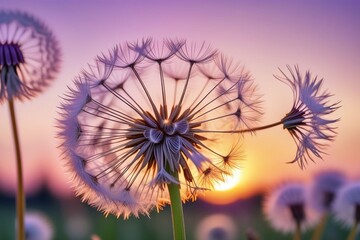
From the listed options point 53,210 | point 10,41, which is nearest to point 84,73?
point 10,41

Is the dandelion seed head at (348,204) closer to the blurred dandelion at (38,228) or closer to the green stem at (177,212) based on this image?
the blurred dandelion at (38,228)

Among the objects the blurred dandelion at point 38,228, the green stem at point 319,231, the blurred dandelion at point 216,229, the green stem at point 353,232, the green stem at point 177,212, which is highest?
the blurred dandelion at point 216,229

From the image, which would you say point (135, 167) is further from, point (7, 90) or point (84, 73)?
point (7, 90)

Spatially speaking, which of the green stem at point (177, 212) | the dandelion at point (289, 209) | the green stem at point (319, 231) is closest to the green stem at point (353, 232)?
the green stem at point (319, 231)

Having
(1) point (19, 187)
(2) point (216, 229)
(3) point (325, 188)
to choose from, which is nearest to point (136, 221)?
(2) point (216, 229)

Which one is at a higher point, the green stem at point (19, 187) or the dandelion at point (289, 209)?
the dandelion at point (289, 209)

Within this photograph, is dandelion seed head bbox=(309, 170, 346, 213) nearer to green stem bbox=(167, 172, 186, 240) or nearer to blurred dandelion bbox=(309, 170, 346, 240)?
blurred dandelion bbox=(309, 170, 346, 240)

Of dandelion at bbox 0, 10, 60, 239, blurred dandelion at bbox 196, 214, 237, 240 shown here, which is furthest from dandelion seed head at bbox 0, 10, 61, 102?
blurred dandelion at bbox 196, 214, 237, 240
